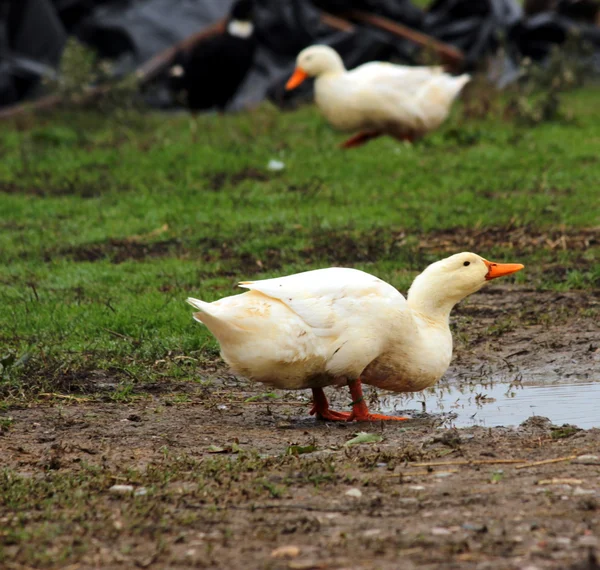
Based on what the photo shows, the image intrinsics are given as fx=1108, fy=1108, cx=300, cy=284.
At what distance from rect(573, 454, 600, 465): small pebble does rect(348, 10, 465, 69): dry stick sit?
13.0 m

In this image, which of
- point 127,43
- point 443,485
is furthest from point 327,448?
point 127,43

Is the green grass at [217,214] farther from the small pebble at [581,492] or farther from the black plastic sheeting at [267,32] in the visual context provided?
the small pebble at [581,492]

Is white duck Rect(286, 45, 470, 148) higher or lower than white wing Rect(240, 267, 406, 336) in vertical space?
lower

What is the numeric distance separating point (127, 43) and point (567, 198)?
339 inches

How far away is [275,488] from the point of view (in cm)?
396

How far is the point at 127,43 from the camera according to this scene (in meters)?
16.3

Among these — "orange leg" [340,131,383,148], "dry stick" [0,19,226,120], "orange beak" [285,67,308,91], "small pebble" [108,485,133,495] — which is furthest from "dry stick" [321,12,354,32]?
"small pebble" [108,485,133,495]

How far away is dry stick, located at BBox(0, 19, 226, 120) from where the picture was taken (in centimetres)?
1489

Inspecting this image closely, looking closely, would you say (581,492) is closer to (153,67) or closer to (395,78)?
(395,78)

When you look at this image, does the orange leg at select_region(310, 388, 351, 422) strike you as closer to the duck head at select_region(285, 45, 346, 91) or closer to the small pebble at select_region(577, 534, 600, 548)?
the small pebble at select_region(577, 534, 600, 548)

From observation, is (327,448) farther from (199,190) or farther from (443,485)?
(199,190)

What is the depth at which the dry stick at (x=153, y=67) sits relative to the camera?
48.9 ft

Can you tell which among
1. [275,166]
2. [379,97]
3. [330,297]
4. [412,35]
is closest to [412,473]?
[330,297]

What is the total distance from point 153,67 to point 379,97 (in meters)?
4.86
